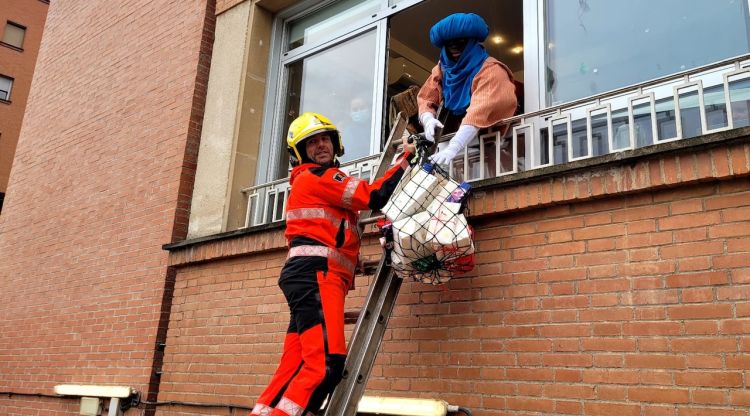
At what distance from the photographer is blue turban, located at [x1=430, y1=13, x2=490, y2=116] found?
4.43 m

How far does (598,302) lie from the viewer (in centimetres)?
349

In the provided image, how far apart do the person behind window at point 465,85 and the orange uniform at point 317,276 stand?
1.83 feet

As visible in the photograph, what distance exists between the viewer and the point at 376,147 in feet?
18.1

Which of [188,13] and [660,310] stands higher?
[188,13]

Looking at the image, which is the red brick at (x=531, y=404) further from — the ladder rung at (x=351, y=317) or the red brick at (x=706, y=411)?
the ladder rung at (x=351, y=317)

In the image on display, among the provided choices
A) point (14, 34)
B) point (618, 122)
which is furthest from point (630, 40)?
point (14, 34)

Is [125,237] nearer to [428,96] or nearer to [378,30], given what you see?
[378,30]

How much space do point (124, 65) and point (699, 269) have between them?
6.77 meters

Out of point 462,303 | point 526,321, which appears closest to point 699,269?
point 526,321

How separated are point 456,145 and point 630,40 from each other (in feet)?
4.56

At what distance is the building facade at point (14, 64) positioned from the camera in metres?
23.1

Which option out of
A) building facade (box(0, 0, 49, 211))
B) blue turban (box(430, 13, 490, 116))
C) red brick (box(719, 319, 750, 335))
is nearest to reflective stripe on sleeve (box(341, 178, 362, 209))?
blue turban (box(430, 13, 490, 116))

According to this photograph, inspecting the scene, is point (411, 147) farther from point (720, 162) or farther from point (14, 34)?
point (14, 34)

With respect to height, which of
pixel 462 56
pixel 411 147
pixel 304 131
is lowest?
pixel 411 147
